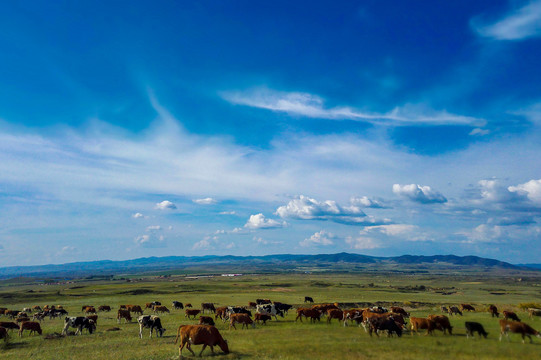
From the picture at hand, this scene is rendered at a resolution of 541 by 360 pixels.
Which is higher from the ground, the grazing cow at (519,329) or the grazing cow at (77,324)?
the grazing cow at (519,329)

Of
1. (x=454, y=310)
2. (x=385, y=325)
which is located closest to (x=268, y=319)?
(x=385, y=325)

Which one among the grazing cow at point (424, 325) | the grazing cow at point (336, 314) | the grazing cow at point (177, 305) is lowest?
the grazing cow at point (177, 305)

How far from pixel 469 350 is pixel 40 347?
30880 mm

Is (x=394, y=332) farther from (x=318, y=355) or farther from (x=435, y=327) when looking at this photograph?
(x=318, y=355)

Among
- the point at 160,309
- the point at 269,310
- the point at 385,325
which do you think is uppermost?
the point at 385,325

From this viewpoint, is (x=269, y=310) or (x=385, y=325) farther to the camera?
(x=269, y=310)

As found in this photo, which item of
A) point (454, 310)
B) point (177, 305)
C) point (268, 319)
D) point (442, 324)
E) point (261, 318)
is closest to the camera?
point (442, 324)

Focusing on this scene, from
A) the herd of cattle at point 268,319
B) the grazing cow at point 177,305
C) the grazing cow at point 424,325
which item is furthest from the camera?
the grazing cow at point 177,305

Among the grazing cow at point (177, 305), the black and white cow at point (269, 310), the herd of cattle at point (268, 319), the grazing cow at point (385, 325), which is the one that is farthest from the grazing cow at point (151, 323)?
the grazing cow at point (177, 305)

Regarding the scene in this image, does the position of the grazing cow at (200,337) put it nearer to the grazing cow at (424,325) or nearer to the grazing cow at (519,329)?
the grazing cow at (424,325)

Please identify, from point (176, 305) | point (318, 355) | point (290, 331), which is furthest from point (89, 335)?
point (176, 305)

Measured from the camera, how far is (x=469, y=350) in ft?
72.1

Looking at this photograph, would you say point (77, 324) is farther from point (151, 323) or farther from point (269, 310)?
point (269, 310)

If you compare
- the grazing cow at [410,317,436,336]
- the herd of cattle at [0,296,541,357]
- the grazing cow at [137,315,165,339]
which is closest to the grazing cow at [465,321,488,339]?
the herd of cattle at [0,296,541,357]
